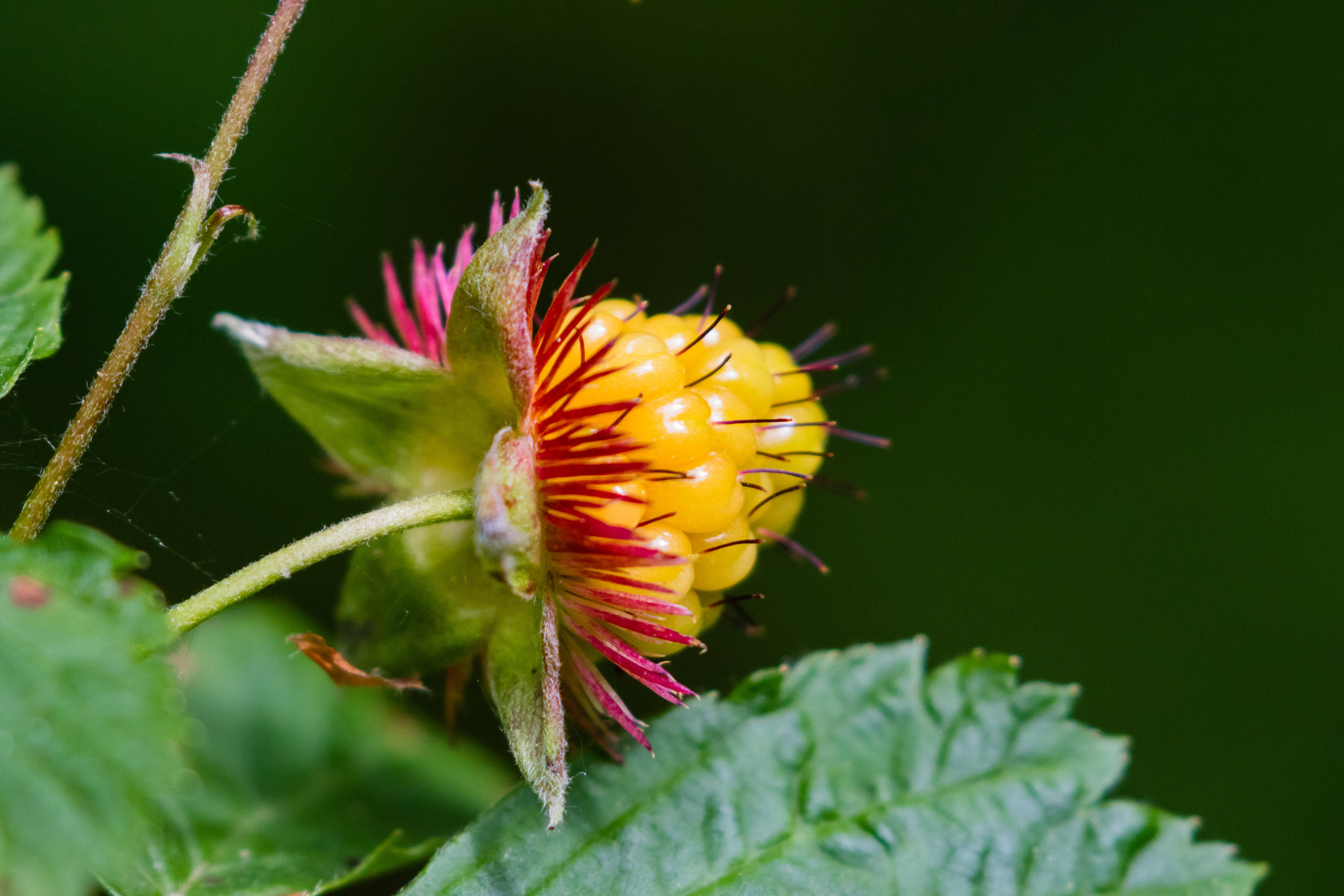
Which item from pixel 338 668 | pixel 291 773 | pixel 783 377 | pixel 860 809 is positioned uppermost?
pixel 783 377

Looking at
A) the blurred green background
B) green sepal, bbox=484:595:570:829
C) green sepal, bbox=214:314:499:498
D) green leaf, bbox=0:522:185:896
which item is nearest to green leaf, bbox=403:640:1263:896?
green sepal, bbox=484:595:570:829

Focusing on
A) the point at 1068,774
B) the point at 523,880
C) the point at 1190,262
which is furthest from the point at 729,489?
the point at 1190,262

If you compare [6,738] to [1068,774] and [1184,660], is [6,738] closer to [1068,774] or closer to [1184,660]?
[1068,774]

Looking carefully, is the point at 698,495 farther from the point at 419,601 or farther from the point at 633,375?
the point at 419,601

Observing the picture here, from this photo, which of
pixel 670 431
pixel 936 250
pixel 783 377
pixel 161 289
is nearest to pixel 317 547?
pixel 161 289

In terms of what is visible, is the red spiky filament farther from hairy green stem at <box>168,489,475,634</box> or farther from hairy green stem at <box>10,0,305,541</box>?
hairy green stem at <box>10,0,305,541</box>

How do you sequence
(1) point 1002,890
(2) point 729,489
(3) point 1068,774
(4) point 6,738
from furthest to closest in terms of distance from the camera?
(3) point 1068,774 < (1) point 1002,890 < (2) point 729,489 < (4) point 6,738

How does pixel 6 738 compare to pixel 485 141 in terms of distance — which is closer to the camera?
pixel 6 738
